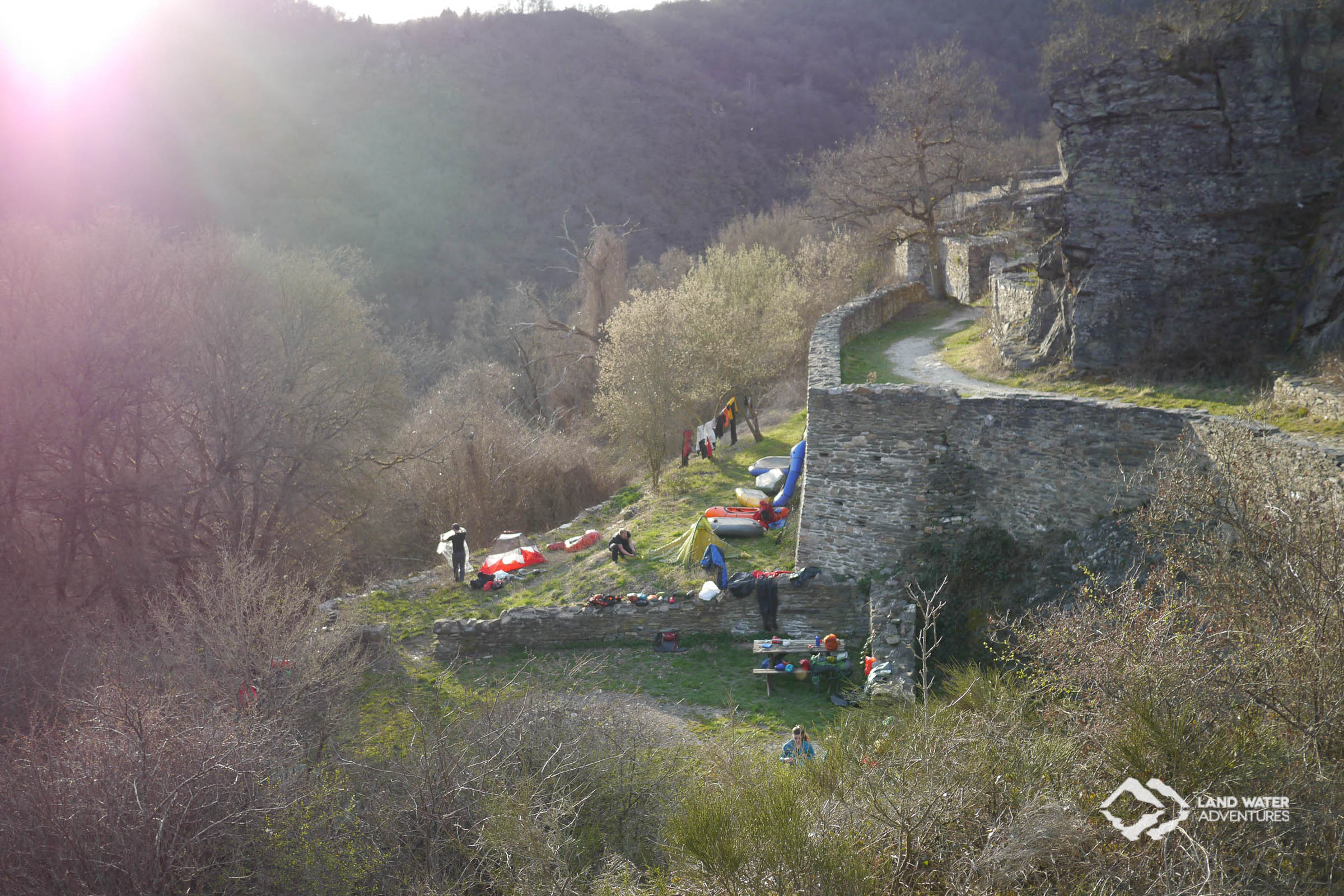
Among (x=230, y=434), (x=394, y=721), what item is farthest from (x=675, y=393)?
(x=394, y=721)

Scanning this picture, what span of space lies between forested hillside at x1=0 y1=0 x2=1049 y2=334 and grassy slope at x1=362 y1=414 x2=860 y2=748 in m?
27.1

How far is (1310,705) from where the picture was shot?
180 inches

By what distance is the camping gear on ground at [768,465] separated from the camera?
16062 mm

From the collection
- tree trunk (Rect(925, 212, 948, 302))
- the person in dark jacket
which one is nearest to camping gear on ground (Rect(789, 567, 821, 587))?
the person in dark jacket

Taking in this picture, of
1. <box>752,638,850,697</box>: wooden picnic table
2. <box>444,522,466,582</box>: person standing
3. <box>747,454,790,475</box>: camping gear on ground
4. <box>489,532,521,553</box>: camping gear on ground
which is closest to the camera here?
<box>752,638,850,697</box>: wooden picnic table

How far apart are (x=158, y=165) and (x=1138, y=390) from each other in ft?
155

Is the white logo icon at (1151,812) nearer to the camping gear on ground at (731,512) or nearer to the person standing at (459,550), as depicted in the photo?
the camping gear on ground at (731,512)

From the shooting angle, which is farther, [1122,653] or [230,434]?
[230,434]

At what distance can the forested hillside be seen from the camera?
41.8 meters

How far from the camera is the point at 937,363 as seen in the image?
15086 mm

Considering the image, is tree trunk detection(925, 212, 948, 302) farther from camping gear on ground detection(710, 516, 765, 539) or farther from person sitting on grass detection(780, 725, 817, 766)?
person sitting on grass detection(780, 725, 817, 766)

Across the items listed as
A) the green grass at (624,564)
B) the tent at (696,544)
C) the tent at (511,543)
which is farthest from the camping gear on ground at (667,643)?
the tent at (511,543)

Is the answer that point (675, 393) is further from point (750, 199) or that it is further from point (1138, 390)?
point (750, 199)

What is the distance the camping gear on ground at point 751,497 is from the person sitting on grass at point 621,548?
2329mm
